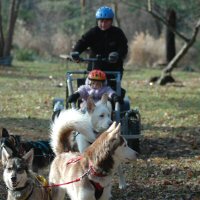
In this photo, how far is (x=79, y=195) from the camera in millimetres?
6352

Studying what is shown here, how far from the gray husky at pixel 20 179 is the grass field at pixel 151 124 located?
1.72 m

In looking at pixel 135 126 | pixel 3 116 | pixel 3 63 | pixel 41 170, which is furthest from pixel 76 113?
pixel 3 63

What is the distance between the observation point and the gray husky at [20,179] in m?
6.15

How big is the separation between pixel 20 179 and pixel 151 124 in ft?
26.4

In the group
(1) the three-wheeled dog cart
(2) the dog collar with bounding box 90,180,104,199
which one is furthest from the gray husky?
(1) the three-wheeled dog cart

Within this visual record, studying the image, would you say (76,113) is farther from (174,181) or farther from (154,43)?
(154,43)

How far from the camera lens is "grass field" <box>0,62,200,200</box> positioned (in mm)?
8547

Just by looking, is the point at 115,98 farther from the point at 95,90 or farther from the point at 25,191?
the point at 25,191

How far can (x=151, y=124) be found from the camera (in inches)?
550

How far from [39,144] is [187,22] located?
119 ft

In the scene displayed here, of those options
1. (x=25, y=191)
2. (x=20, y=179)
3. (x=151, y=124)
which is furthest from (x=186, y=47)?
(x=20, y=179)

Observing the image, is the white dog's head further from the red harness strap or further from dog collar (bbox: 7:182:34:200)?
dog collar (bbox: 7:182:34:200)

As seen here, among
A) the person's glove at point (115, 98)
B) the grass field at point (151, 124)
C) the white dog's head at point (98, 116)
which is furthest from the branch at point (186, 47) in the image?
the white dog's head at point (98, 116)

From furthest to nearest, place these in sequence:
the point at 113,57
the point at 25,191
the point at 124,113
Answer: the point at 124,113 → the point at 113,57 → the point at 25,191
